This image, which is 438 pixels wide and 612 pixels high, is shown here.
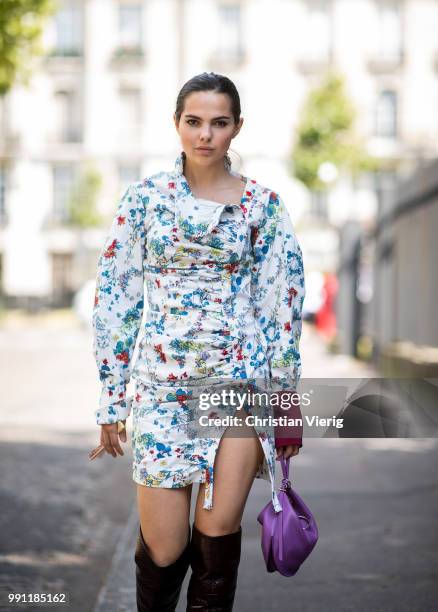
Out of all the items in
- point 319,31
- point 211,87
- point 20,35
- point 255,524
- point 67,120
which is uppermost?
point 319,31

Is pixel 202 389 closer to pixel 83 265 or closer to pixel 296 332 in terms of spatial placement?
pixel 296 332

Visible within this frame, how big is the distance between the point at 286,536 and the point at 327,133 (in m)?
37.3

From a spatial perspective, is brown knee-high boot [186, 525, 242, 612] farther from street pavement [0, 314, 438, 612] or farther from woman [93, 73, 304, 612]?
street pavement [0, 314, 438, 612]

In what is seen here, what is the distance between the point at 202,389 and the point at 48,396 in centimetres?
881

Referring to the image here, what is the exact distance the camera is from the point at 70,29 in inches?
1863

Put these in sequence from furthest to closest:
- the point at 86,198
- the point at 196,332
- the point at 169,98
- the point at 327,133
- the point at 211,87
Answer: the point at 169,98
the point at 86,198
the point at 327,133
the point at 211,87
the point at 196,332

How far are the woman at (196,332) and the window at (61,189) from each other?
4414cm

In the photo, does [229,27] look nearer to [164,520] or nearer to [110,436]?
[110,436]

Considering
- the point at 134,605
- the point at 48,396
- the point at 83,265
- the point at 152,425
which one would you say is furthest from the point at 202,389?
the point at 83,265

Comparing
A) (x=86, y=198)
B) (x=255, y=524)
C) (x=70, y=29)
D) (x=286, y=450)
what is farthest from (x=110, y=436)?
(x=70, y=29)

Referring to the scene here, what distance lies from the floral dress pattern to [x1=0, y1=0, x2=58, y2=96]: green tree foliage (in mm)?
8107

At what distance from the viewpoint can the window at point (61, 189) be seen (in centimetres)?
4659

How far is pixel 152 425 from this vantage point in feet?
9.17

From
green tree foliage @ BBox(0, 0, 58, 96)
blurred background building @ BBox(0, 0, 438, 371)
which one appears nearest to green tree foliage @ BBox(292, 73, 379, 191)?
blurred background building @ BBox(0, 0, 438, 371)
